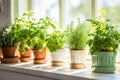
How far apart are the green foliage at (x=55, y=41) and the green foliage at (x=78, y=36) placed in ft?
0.33

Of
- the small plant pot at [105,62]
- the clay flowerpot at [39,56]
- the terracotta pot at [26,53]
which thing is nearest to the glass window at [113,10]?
the small plant pot at [105,62]

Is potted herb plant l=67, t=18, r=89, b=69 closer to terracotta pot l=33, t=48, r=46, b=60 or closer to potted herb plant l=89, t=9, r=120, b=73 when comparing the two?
potted herb plant l=89, t=9, r=120, b=73

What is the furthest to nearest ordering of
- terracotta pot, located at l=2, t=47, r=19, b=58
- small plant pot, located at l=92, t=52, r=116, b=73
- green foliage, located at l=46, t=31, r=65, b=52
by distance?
terracotta pot, located at l=2, t=47, r=19, b=58
green foliage, located at l=46, t=31, r=65, b=52
small plant pot, located at l=92, t=52, r=116, b=73

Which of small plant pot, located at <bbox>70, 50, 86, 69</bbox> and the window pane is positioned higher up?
the window pane

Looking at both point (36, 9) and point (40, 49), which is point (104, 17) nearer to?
point (40, 49)

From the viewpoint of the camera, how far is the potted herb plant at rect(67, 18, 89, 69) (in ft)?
6.13

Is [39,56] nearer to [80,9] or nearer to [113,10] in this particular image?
[80,9]

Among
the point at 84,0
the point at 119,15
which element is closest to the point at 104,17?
the point at 119,15

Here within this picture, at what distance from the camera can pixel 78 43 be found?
187cm

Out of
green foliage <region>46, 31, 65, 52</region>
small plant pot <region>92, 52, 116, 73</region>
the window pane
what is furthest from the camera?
the window pane

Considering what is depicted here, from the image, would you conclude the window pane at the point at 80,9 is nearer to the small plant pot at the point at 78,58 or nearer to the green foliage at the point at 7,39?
the small plant pot at the point at 78,58

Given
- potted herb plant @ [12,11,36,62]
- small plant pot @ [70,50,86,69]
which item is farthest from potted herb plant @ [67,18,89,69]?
potted herb plant @ [12,11,36,62]

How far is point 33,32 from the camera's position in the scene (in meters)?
2.10

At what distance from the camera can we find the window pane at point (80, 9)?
6.84 ft
